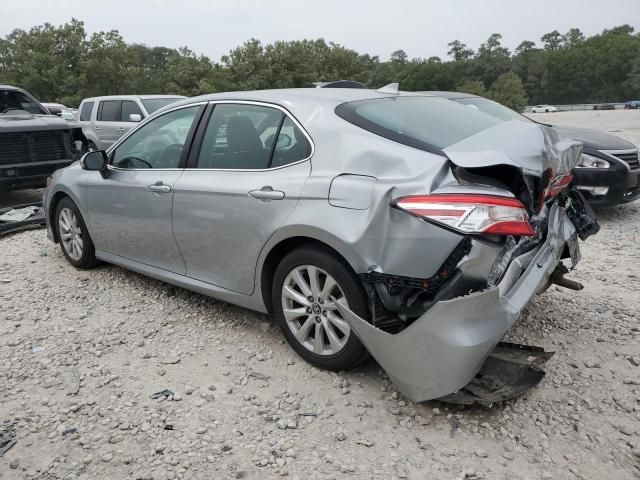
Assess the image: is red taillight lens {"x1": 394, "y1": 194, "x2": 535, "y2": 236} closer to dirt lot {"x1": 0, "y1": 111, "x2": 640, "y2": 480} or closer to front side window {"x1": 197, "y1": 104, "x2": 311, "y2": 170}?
front side window {"x1": 197, "y1": 104, "x2": 311, "y2": 170}

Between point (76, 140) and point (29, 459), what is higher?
point (76, 140)

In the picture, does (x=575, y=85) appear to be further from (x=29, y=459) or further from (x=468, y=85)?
(x=29, y=459)

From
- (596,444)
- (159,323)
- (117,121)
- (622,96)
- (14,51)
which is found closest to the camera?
(596,444)

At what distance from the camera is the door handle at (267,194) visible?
10.0 feet

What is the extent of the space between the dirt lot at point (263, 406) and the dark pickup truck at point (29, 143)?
4.07m

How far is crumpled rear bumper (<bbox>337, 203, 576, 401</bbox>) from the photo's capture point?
241cm

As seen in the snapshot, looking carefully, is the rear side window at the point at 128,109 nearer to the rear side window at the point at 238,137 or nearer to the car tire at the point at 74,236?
the car tire at the point at 74,236

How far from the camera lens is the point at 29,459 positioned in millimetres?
2537

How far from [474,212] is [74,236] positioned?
3.93 m

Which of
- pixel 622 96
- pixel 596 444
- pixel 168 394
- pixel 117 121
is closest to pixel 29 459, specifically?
pixel 168 394

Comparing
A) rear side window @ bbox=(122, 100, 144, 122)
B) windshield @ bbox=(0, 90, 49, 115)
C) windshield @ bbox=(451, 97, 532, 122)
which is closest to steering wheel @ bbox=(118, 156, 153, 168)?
windshield @ bbox=(451, 97, 532, 122)

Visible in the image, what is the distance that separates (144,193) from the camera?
3951 millimetres

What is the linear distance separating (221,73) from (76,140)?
25535 mm

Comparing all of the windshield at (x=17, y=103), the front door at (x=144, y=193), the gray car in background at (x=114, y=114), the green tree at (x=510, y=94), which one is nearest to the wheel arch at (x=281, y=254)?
the front door at (x=144, y=193)
